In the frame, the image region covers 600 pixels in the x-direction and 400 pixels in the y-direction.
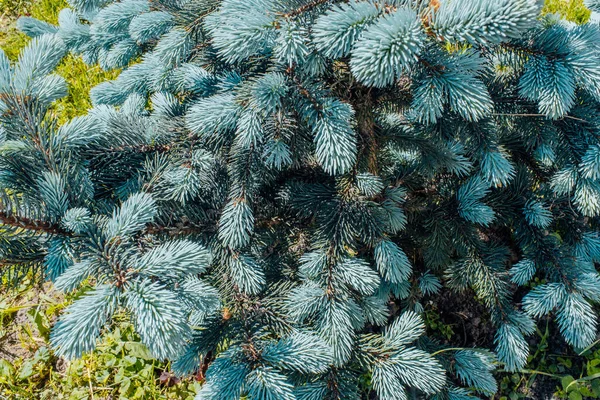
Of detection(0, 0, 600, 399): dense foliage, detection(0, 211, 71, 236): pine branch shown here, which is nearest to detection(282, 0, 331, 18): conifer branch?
detection(0, 0, 600, 399): dense foliage

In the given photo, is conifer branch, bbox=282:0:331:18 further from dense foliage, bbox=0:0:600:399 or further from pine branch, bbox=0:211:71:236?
pine branch, bbox=0:211:71:236

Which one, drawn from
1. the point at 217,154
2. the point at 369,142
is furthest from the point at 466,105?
the point at 217,154

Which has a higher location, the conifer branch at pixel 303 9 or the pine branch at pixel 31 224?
the conifer branch at pixel 303 9

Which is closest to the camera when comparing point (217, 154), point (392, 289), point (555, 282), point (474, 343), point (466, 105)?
point (466, 105)

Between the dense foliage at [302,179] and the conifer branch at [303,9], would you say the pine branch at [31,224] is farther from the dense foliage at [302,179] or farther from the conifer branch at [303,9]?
the conifer branch at [303,9]

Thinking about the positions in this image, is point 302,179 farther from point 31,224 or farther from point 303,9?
point 31,224

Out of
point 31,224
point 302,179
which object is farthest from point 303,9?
point 31,224

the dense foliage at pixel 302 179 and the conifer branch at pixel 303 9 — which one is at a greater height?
the conifer branch at pixel 303 9

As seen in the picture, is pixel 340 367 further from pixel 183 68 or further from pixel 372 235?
pixel 183 68

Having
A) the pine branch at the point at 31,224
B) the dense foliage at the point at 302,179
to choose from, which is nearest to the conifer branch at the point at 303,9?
the dense foliage at the point at 302,179
